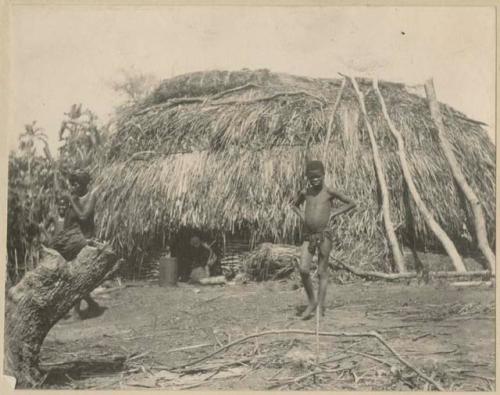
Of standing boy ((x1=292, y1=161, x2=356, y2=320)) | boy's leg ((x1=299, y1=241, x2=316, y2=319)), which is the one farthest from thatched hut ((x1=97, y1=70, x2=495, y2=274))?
boy's leg ((x1=299, y1=241, x2=316, y2=319))

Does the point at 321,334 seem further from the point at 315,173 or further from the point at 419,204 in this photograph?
the point at 419,204

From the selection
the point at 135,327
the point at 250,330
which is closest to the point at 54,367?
the point at 135,327

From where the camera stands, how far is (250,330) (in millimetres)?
7508

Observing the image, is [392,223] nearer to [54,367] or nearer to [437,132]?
[437,132]

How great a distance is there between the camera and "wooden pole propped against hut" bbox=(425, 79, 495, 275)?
773cm

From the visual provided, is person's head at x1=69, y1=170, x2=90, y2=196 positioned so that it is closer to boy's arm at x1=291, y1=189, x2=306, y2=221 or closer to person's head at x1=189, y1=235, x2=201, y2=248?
person's head at x1=189, y1=235, x2=201, y2=248

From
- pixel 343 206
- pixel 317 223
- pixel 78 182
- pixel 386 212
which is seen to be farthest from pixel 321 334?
pixel 78 182

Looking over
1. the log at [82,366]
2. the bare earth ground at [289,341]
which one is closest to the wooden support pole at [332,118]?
the bare earth ground at [289,341]

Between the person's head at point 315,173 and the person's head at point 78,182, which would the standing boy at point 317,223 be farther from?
the person's head at point 78,182

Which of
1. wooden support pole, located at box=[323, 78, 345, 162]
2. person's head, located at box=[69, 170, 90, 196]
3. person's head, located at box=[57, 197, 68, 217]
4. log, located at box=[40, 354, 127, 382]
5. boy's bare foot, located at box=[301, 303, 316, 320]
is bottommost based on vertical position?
log, located at box=[40, 354, 127, 382]

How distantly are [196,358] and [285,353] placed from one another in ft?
2.91

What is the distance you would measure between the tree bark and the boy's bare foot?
201 centimetres

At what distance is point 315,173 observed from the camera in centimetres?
774

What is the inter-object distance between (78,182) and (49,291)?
5.11 feet
